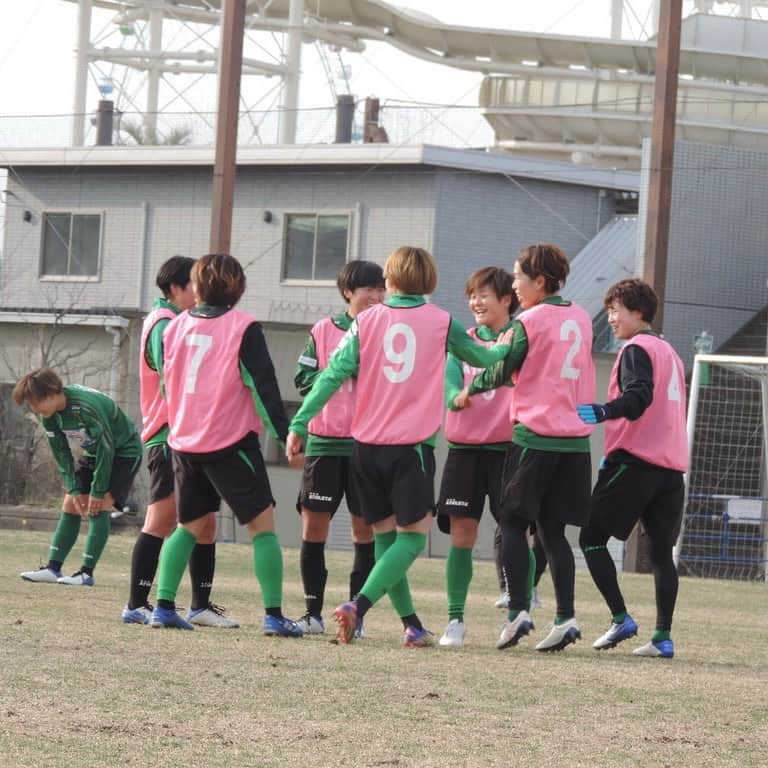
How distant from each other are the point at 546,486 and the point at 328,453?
135 cm

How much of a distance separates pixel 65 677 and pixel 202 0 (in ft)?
126

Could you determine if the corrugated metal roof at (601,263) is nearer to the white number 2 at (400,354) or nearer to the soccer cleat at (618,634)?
the soccer cleat at (618,634)

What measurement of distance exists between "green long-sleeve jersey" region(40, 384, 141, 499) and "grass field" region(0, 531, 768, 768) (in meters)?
1.55

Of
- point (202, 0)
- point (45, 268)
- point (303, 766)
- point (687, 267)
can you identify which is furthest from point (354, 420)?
point (202, 0)

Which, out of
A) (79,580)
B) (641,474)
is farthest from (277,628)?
(79,580)

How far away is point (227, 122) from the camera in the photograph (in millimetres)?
21297

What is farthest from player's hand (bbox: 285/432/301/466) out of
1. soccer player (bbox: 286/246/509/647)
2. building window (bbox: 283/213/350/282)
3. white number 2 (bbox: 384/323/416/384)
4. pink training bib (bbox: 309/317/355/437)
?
building window (bbox: 283/213/350/282)

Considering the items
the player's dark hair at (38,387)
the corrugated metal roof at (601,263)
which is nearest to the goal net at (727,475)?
the corrugated metal roof at (601,263)

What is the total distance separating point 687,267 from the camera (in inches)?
1156

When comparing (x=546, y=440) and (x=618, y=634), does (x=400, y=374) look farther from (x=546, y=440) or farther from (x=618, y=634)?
(x=618, y=634)

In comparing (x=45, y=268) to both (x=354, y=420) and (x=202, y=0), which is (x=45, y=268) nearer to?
(x=202, y=0)

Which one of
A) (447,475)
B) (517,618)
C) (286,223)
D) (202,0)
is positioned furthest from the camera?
(202,0)

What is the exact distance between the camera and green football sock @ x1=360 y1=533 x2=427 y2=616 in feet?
26.9

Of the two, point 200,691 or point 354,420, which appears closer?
point 200,691
